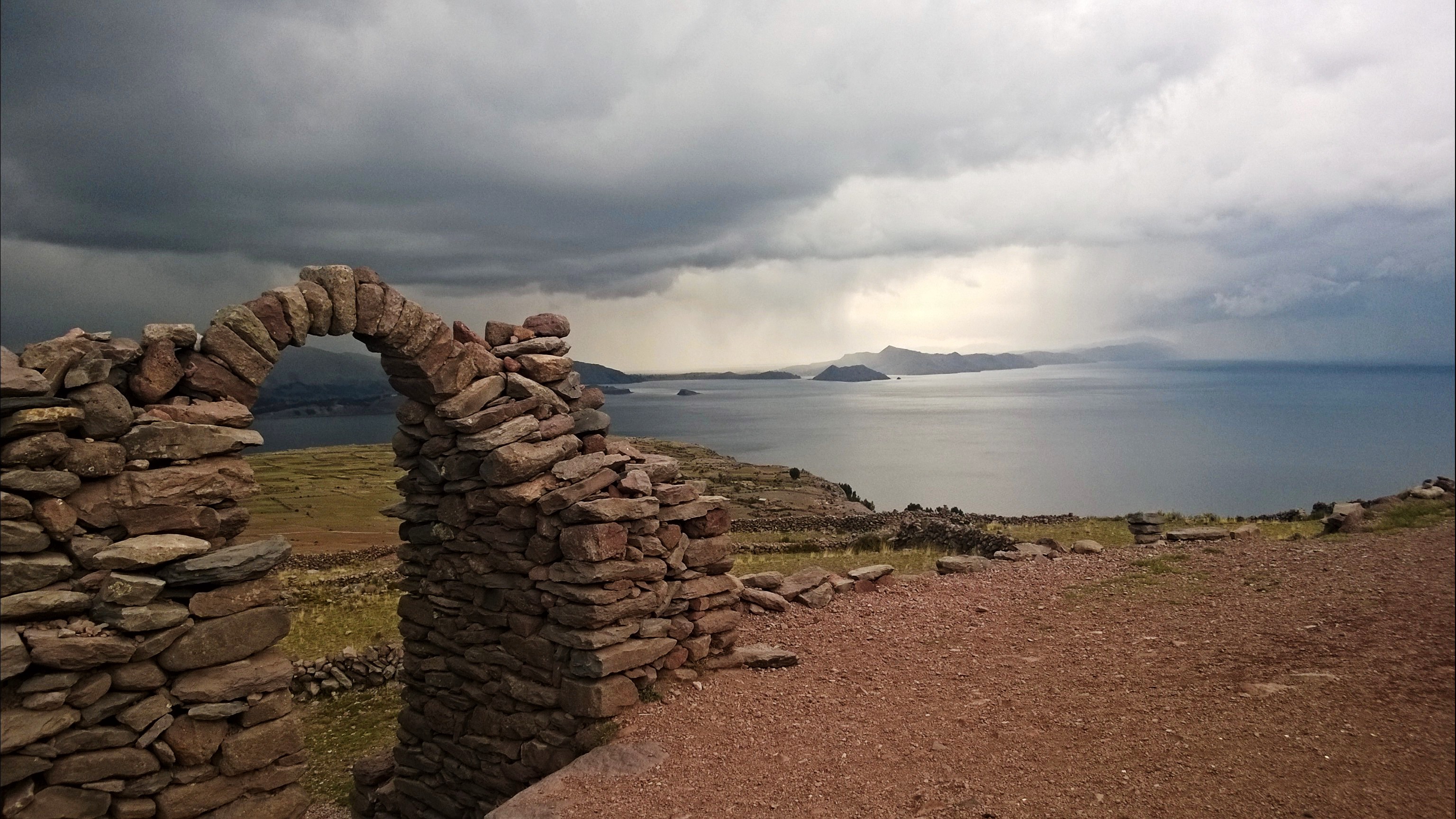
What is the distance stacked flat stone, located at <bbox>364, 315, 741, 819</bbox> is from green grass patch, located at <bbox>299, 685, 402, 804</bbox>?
201 centimetres

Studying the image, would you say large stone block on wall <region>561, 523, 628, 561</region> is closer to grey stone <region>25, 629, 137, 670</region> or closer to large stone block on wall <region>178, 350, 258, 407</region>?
large stone block on wall <region>178, 350, 258, 407</region>

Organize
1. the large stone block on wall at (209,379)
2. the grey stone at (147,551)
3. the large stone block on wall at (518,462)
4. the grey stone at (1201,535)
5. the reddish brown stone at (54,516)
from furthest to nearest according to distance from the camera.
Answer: the grey stone at (1201,535) → the large stone block on wall at (518,462) → the large stone block on wall at (209,379) → the grey stone at (147,551) → the reddish brown stone at (54,516)

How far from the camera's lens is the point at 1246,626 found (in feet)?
32.6

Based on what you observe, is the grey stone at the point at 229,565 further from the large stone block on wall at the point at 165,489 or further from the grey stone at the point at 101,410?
the grey stone at the point at 101,410

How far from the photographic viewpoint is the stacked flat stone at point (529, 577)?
929 centimetres

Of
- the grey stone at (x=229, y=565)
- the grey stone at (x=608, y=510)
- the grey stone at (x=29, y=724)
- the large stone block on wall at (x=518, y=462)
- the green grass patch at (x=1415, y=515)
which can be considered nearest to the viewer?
the grey stone at (x=29, y=724)

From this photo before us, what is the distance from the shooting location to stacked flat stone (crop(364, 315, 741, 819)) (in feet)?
30.5

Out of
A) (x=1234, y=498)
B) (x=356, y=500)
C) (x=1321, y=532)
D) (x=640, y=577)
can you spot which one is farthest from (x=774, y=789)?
(x=1234, y=498)

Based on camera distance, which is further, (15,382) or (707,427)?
(707,427)

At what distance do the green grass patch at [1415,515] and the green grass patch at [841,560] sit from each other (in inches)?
352

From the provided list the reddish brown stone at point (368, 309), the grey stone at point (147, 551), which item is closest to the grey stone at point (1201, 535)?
the reddish brown stone at point (368, 309)

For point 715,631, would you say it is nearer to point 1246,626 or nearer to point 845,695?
point 845,695

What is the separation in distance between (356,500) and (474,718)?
45.5 m

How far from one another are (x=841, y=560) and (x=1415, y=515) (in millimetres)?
12139
